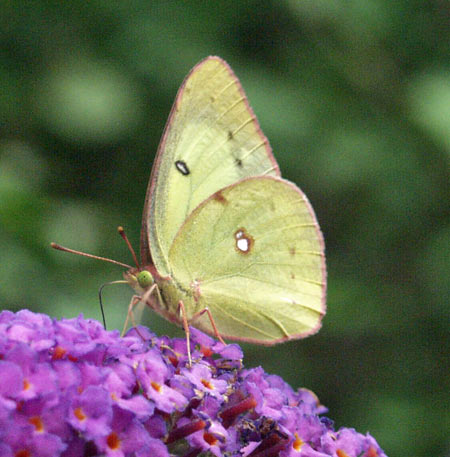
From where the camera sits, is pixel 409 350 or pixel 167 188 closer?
pixel 167 188

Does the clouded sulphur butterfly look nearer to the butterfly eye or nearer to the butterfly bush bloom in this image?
the butterfly eye

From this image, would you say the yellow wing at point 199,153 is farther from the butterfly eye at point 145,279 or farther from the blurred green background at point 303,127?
the blurred green background at point 303,127

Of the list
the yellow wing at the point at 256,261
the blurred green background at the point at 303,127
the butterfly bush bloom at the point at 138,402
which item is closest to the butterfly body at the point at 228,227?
the yellow wing at the point at 256,261

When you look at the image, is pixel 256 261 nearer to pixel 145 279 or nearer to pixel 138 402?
pixel 145 279

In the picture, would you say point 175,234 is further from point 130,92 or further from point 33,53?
point 33,53

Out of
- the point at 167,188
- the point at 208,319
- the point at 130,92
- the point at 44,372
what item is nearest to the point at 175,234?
the point at 167,188

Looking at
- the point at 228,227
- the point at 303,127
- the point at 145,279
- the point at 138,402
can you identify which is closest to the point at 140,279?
the point at 145,279
